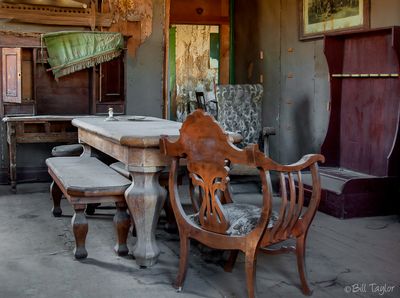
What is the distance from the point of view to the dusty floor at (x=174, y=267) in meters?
3.08

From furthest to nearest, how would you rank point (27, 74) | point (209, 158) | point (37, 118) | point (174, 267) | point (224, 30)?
point (224, 30), point (27, 74), point (37, 118), point (174, 267), point (209, 158)

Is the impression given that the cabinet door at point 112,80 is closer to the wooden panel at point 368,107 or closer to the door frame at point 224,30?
Result: the door frame at point 224,30

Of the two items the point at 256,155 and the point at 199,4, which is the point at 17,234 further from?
the point at 199,4

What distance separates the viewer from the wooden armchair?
2.74 meters

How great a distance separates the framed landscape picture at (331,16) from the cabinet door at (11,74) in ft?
10.5

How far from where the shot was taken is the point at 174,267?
11.4 ft

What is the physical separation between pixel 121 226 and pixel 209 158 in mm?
1049

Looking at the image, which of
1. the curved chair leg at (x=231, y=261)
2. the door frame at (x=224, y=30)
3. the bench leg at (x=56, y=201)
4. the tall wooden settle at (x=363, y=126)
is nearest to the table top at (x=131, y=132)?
the bench leg at (x=56, y=201)

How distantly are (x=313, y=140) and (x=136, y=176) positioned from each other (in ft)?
10.7

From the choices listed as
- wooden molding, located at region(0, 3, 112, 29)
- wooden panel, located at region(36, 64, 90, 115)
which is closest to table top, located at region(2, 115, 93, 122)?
wooden panel, located at region(36, 64, 90, 115)

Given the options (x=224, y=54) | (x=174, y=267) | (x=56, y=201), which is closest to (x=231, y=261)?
(x=174, y=267)

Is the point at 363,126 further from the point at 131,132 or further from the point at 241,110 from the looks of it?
the point at 131,132

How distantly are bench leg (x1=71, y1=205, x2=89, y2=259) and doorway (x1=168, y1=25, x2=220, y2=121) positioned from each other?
17.2ft

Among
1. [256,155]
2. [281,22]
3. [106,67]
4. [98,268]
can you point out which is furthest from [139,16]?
[256,155]
